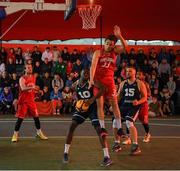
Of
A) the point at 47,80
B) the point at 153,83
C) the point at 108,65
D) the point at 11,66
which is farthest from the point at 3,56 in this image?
the point at 108,65

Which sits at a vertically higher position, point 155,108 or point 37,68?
point 37,68

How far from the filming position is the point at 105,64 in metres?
10.8

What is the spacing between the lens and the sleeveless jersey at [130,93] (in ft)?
38.8

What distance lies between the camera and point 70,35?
26500 mm

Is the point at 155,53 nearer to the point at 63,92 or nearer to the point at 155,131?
the point at 63,92

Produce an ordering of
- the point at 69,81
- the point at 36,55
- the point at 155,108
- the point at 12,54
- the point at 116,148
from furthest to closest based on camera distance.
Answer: the point at 36,55, the point at 12,54, the point at 69,81, the point at 155,108, the point at 116,148

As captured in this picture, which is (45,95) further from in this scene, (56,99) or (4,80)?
(4,80)

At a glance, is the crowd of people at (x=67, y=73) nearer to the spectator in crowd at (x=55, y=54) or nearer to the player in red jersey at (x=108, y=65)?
the spectator in crowd at (x=55, y=54)

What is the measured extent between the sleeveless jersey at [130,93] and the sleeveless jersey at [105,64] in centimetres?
108

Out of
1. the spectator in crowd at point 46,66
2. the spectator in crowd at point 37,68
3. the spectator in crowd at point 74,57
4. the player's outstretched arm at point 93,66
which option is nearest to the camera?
the player's outstretched arm at point 93,66

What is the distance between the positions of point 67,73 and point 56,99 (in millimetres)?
1891

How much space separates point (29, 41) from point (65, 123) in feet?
33.1

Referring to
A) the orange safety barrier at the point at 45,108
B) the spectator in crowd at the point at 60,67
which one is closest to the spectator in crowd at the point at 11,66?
the spectator in crowd at the point at 60,67

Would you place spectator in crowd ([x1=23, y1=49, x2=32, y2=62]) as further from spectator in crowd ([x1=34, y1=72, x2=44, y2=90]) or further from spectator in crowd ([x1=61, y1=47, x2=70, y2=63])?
spectator in crowd ([x1=61, y1=47, x2=70, y2=63])
